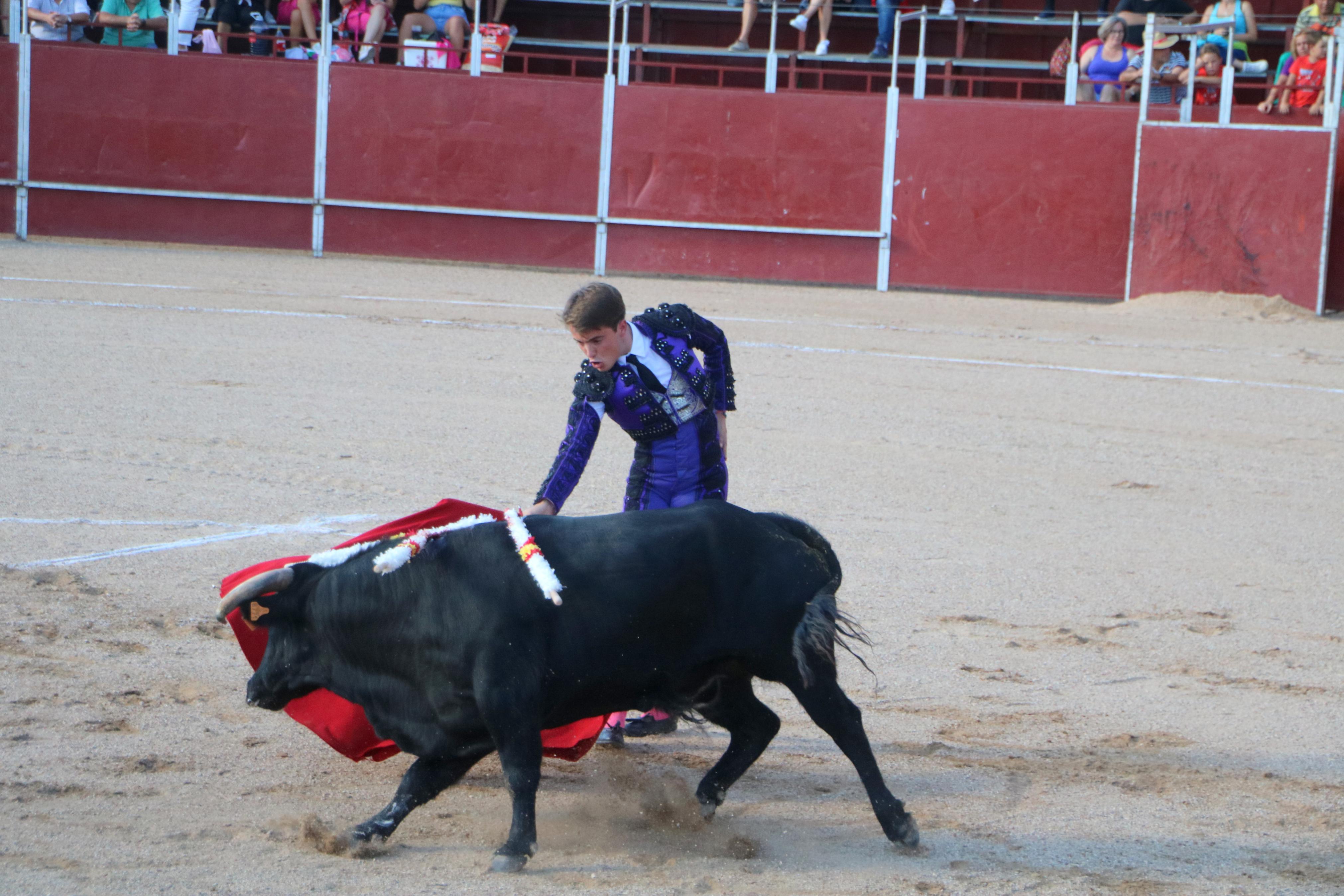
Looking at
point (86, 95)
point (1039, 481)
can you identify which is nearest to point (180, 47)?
point (86, 95)

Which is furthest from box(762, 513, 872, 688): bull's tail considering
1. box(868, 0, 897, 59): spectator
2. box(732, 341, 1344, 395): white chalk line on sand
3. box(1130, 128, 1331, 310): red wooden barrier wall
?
box(868, 0, 897, 59): spectator

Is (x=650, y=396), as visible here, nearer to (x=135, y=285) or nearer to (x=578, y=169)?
(x=135, y=285)

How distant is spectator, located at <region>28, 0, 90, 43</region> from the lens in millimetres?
14398

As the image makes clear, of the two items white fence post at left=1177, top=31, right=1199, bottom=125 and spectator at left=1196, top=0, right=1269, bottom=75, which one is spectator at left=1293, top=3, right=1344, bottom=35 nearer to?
spectator at left=1196, top=0, right=1269, bottom=75

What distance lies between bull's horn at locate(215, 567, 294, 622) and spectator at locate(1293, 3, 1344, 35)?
12.4 m

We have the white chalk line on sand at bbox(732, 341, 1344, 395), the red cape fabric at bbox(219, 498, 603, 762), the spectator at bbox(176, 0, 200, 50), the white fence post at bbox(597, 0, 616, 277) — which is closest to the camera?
the red cape fabric at bbox(219, 498, 603, 762)

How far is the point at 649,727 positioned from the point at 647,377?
40.0 inches

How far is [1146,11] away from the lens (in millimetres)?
15055

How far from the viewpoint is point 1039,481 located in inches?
271

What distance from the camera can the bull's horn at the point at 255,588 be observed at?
9.90 ft

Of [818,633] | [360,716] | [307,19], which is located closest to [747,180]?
[307,19]

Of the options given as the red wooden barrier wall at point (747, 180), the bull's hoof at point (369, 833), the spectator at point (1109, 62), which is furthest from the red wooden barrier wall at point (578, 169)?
the bull's hoof at point (369, 833)

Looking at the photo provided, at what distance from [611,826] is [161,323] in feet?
24.4

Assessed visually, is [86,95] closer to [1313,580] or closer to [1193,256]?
[1193,256]
